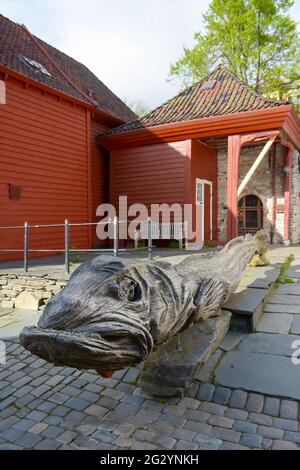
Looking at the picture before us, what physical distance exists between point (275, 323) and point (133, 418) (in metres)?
1.86

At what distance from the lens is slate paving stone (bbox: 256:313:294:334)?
10.5 ft

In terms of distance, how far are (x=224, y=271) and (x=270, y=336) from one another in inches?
28.2

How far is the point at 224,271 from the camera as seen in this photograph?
3.22 metres

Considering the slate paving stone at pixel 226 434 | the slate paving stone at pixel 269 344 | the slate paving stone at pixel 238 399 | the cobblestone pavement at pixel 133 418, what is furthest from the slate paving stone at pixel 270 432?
the slate paving stone at pixel 269 344

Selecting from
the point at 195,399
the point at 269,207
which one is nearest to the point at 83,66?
the point at 269,207

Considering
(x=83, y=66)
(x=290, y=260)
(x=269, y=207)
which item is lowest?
(x=290, y=260)

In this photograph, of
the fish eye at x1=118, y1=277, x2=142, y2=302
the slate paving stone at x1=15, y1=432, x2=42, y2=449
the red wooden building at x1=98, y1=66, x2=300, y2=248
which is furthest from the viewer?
the red wooden building at x1=98, y1=66, x2=300, y2=248

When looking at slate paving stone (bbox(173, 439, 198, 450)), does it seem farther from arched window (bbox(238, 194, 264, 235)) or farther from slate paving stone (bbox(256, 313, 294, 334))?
arched window (bbox(238, 194, 264, 235))

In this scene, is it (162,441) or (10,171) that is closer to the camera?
(162,441)

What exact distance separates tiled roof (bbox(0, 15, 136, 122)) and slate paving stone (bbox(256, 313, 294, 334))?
7.26 meters

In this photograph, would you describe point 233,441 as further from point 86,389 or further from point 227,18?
point 227,18

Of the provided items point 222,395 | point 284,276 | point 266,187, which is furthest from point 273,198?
point 222,395

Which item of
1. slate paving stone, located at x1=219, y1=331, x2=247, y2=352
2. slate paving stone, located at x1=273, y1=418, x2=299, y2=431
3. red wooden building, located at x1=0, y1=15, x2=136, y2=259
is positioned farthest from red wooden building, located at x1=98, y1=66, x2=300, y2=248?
slate paving stone, located at x1=273, y1=418, x2=299, y2=431

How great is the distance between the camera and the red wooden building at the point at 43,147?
7.44 metres
